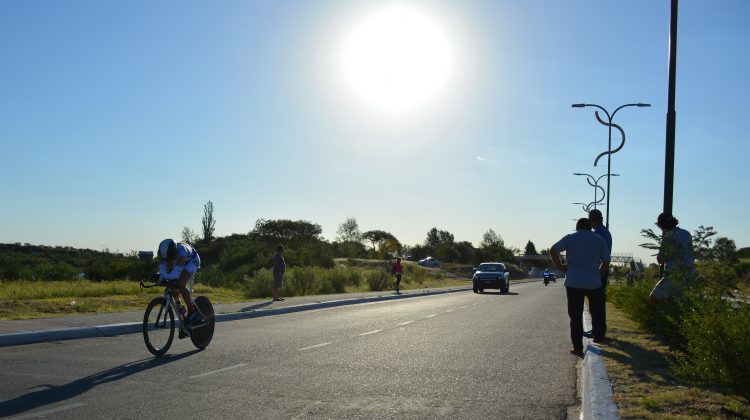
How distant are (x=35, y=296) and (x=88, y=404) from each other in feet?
47.5

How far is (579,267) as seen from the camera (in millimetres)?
10234

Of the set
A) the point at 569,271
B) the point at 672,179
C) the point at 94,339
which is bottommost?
the point at 94,339

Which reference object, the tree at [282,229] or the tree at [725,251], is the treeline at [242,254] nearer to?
the tree at [282,229]

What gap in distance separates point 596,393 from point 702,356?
1030 millimetres

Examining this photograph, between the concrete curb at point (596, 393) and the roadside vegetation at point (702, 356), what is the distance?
0.11 m

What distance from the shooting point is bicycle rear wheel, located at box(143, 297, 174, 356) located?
9.97 m

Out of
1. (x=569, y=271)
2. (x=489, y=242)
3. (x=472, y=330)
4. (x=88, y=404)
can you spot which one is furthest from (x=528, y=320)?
(x=489, y=242)

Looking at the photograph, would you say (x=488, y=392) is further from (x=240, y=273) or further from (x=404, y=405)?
(x=240, y=273)

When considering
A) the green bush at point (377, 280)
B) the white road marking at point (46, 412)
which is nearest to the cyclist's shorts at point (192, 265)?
the white road marking at point (46, 412)

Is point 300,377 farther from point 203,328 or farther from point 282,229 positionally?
point 282,229

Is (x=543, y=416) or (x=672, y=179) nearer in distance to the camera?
(x=543, y=416)

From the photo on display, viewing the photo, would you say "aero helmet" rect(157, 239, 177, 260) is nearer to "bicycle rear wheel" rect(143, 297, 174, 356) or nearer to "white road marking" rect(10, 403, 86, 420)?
"bicycle rear wheel" rect(143, 297, 174, 356)

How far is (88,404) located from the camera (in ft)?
21.7

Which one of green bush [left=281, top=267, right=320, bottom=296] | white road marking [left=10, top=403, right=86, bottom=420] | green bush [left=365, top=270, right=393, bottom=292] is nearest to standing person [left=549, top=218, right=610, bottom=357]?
white road marking [left=10, top=403, right=86, bottom=420]
